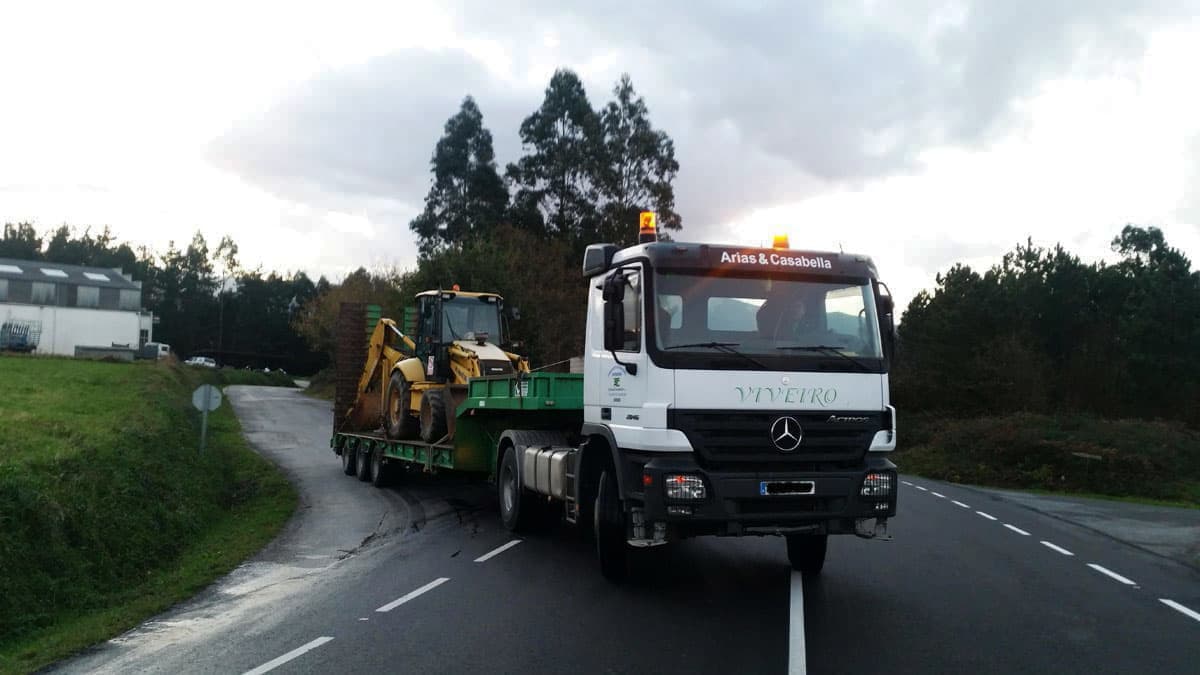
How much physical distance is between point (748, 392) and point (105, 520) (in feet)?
27.8

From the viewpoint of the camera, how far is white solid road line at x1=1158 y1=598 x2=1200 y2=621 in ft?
28.9

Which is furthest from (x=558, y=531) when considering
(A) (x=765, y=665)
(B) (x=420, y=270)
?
(B) (x=420, y=270)

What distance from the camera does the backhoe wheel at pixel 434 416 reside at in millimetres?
15664

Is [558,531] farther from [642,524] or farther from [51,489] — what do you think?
[51,489]

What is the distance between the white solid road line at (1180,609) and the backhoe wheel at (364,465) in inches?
565

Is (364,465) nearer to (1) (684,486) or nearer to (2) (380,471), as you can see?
(2) (380,471)

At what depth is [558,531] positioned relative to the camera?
1320 cm

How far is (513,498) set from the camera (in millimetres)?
12523

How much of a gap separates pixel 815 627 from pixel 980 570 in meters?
4.23

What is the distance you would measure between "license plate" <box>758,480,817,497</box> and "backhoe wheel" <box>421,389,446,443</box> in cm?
822

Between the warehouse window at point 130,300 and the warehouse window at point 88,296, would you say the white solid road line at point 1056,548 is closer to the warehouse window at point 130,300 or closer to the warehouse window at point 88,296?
the warehouse window at point 88,296

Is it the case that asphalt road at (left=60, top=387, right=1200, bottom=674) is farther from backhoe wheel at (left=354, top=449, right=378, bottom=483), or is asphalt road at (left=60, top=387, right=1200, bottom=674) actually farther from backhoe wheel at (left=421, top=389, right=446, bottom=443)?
backhoe wheel at (left=354, top=449, right=378, bottom=483)

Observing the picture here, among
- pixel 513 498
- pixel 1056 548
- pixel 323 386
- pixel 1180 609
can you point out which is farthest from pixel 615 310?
pixel 323 386

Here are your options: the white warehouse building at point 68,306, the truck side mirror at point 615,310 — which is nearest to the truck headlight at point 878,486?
the truck side mirror at point 615,310
